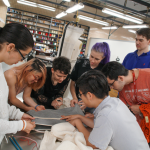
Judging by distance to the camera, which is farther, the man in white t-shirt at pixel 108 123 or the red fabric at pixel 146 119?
the red fabric at pixel 146 119

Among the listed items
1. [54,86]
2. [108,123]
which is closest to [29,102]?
[54,86]

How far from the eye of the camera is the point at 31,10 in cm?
932

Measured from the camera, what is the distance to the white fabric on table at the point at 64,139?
32.7 inches

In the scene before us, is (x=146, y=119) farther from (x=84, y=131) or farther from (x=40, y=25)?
(x=40, y=25)

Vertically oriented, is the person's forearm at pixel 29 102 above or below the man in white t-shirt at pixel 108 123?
below

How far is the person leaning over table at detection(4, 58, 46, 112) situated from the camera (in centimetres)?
131

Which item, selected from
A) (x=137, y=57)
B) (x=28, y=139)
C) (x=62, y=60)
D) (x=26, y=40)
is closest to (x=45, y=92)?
(x=62, y=60)

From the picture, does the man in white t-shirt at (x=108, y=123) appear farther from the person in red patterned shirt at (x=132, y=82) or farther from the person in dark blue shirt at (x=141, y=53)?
the person in dark blue shirt at (x=141, y=53)

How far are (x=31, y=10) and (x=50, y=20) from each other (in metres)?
1.44

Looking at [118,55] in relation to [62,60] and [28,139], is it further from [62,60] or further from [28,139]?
[28,139]

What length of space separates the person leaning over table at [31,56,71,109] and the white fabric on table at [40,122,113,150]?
1.81 ft

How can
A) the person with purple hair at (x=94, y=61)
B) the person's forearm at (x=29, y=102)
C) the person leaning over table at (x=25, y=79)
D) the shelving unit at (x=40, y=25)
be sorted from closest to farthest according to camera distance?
the person leaning over table at (x=25, y=79), the person's forearm at (x=29, y=102), the person with purple hair at (x=94, y=61), the shelving unit at (x=40, y=25)

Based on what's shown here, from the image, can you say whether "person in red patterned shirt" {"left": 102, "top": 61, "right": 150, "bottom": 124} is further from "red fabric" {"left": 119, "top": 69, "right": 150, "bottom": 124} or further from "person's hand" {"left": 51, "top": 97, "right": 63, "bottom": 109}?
"person's hand" {"left": 51, "top": 97, "right": 63, "bottom": 109}

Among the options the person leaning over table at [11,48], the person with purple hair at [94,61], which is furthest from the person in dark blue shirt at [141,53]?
the person leaning over table at [11,48]
